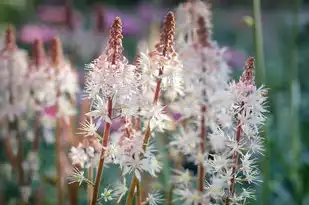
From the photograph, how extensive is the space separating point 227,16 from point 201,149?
9.31m

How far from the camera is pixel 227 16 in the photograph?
10.3 m

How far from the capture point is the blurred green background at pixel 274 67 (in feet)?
9.05

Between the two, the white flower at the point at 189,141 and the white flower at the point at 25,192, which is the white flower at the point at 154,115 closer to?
the white flower at the point at 189,141

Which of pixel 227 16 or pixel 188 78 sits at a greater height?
pixel 227 16

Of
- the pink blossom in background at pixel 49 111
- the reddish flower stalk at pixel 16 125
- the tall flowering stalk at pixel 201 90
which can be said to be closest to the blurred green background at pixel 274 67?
the pink blossom in background at pixel 49 111

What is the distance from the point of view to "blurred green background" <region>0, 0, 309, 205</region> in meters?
2.76

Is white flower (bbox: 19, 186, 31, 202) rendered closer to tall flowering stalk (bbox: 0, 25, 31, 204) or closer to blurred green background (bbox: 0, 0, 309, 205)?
tall flowering stalk (bbox: 0, 25, 31, 204)

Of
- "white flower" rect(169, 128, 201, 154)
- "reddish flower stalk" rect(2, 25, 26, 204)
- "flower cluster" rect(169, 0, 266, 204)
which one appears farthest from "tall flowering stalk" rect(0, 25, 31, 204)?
"white flower" rect(169, 128, 201, 154)

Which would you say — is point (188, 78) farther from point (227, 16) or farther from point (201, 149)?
point (227, 16)

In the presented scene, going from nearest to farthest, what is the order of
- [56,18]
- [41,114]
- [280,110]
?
1. [41,114]
2. [280,110]
3. [56,18]

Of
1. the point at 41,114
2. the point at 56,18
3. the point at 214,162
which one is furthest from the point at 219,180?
the point at 56,18

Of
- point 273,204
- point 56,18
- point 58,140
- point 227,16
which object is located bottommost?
point 273,204

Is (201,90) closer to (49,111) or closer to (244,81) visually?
(244,81)

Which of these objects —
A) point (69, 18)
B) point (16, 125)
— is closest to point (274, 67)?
point (69, 18)
